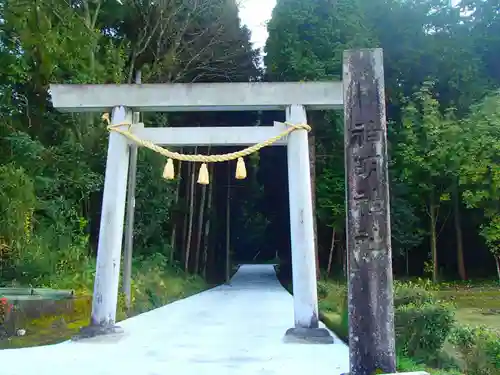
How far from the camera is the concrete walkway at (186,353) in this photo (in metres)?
4.98

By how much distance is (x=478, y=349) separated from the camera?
5.05 m

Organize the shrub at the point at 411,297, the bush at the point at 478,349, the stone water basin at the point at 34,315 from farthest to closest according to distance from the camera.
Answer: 1. the stone water basin at the point at 34,315
2. the shrub at the point at 411,297
3. the bush at the point at 478,349

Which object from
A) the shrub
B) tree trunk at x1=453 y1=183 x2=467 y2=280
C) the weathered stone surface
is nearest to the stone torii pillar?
the shrub

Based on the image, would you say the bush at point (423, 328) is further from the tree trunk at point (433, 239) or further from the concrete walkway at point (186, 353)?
the tree trunk at point (433, 239)

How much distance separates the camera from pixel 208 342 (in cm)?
677

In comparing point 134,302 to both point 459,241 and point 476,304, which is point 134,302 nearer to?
point 476,304

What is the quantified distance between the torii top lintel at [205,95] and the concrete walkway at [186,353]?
10.7 ft

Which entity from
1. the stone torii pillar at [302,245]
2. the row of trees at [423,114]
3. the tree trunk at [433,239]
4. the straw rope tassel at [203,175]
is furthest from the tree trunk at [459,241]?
the straw rope tassel at [203,175]

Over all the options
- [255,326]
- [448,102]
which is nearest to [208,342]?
[255,326]

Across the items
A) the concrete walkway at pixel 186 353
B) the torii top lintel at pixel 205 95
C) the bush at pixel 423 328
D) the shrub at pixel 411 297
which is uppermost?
the torii top lintel at pixel 205 95

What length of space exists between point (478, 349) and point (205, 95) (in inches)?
184

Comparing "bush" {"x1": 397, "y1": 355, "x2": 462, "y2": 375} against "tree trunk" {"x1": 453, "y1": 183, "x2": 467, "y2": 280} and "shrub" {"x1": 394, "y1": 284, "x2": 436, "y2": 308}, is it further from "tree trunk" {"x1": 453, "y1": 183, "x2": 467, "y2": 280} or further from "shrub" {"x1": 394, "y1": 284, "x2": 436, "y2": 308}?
"tree trunk" {"x1": 453, "y1": 183, "x2": 467, "y2": 280}

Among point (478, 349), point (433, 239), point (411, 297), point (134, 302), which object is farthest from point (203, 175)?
point (433, 239)

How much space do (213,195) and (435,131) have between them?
10.5 meters
